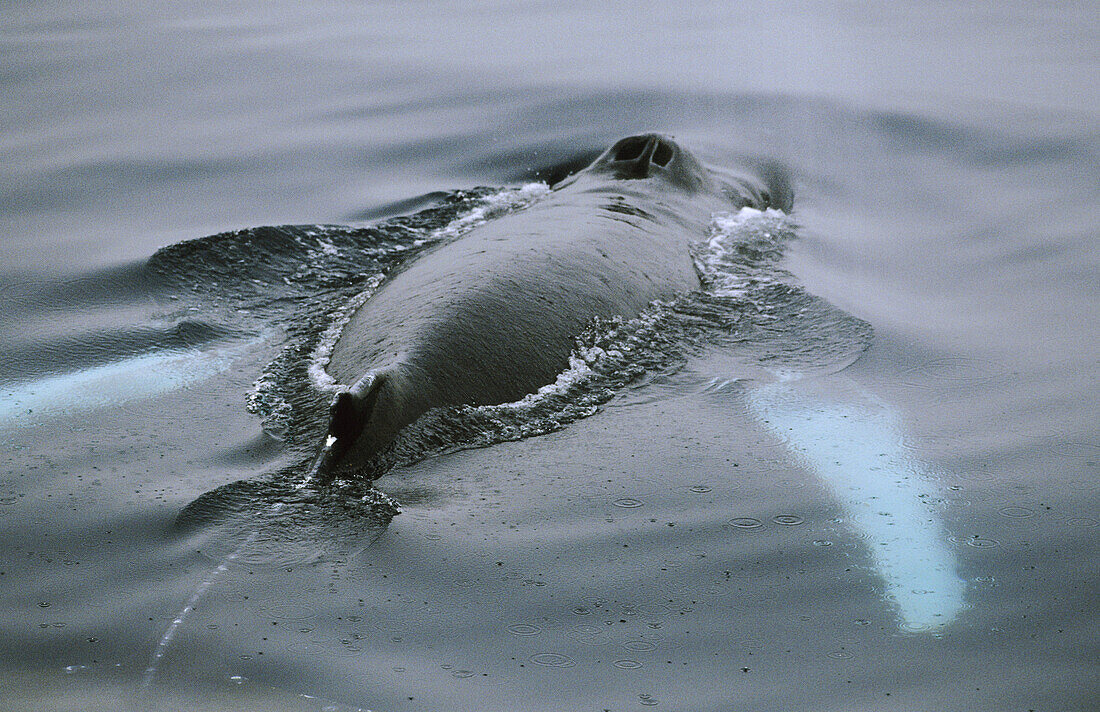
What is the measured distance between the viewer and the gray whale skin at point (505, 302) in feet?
18.2

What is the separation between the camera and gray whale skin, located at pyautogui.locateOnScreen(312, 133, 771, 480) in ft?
18.2

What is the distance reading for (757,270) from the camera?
29.2 feet

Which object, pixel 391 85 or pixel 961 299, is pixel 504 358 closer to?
pixel 961 299

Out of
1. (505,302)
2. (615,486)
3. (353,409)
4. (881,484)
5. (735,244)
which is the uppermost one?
(505,302)

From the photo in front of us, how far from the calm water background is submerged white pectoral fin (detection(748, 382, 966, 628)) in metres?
0.02

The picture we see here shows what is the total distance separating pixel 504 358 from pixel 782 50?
14.4 meters

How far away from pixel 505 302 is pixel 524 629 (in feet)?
8.01

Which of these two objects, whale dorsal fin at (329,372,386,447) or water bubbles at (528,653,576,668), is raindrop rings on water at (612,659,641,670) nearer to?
water bubbles at (528,653,576,668)

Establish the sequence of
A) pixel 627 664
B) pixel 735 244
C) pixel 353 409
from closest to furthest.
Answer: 1. pixel 627 664
2. pixel 353 409
3. pixel 735 244

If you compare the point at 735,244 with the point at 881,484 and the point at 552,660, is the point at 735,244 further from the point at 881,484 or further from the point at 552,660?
the point at 552,660

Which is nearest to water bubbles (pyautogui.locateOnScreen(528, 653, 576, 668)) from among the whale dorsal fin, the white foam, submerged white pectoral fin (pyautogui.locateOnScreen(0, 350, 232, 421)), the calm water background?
the calm water background

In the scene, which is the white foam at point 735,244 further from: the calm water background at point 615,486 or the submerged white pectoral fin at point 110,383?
the submerged white pectoral fin at point 110,383

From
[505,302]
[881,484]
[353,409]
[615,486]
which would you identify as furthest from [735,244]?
[353,409]

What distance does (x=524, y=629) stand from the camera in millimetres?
4484
